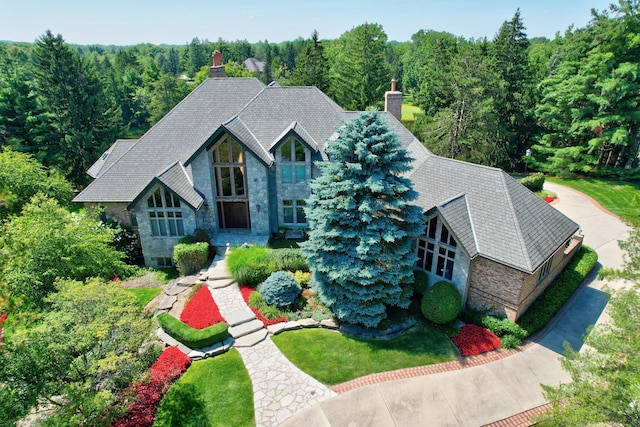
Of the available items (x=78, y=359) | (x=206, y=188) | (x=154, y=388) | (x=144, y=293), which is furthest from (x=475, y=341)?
(x=206, y=188)

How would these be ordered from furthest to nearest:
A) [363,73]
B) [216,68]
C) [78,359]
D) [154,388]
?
[363,73], [216,68], [154,388], [78,359]

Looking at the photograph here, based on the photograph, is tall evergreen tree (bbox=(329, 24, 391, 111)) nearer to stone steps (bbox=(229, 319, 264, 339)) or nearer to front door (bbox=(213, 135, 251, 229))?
front door (bbox=(213, 135, 251, 229))

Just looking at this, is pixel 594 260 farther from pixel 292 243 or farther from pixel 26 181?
pixel 26 181

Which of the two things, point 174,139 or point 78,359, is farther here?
point 174,139

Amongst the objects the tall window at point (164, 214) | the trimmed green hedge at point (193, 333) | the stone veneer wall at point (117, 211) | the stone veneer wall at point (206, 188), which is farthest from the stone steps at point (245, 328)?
the stone veneer wall at point (117, 211)

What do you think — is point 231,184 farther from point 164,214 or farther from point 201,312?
point 201,312

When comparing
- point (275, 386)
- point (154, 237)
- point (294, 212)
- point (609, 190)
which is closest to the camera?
point (275, 386)

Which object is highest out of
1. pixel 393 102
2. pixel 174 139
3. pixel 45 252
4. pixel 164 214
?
pixel 393 102
